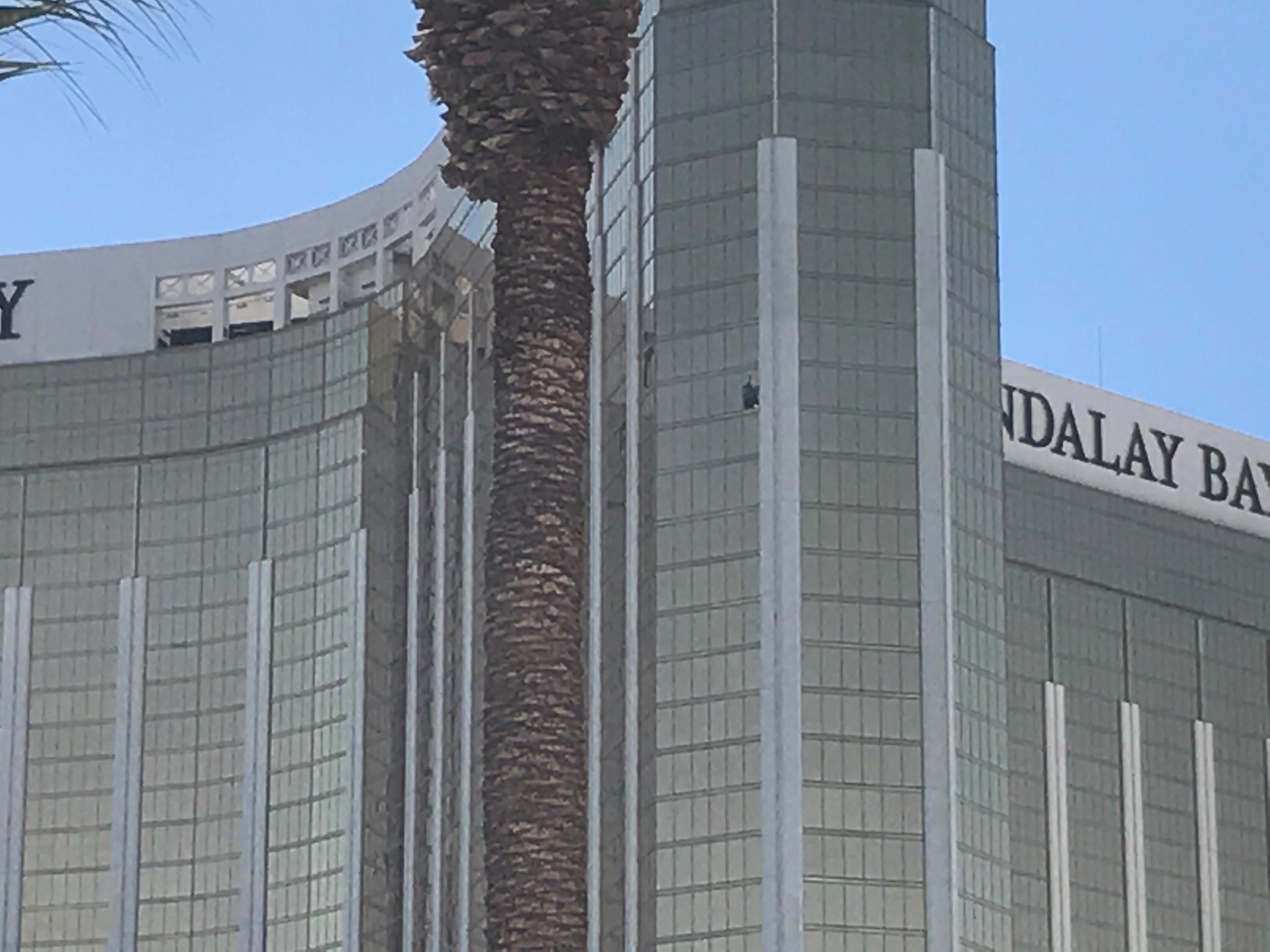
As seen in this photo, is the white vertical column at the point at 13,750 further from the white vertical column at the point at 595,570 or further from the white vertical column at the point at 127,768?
the white vertical column at the point at 595,570

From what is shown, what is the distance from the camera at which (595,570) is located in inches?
3406

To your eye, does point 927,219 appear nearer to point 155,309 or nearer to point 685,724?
point 685,724

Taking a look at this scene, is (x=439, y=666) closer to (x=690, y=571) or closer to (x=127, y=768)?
(x=690, y=571)

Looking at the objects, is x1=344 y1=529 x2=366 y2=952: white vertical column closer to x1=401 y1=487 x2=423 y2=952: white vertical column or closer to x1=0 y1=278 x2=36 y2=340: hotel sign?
x1=401 y1=487 x2=423 y2=952: white vertical column

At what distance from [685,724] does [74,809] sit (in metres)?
36.5

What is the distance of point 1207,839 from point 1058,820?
772 centimetres

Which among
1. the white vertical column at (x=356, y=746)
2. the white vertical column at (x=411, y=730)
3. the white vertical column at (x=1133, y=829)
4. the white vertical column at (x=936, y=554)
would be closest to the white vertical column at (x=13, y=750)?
the white vertical column at (x=356, y=746)

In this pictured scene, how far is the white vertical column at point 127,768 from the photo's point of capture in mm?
108938

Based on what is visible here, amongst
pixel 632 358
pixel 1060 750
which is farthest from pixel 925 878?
pixel 1060 750

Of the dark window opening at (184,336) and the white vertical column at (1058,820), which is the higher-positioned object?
the dark window opening at (184,336)

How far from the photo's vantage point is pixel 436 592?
9675 cm

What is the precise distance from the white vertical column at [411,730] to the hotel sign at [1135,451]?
27.4 metres

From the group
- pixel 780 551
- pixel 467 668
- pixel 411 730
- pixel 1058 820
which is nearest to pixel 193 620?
pixel 411 730

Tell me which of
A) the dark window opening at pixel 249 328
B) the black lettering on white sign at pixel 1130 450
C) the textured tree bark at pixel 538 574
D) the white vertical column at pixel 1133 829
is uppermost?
the dark window opening at pixel 249 328
